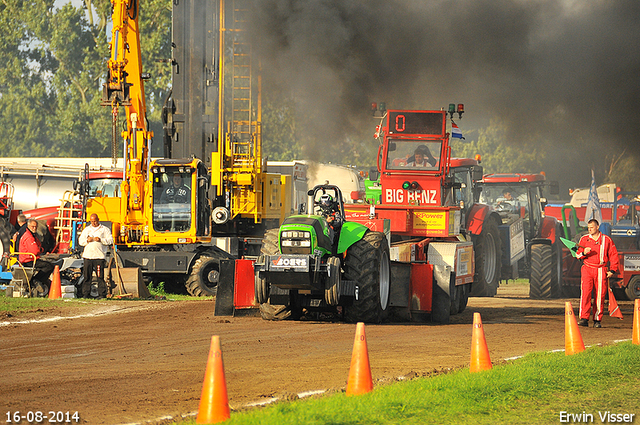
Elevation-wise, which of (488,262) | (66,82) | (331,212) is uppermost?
(66,82)

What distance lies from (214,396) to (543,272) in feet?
53.0

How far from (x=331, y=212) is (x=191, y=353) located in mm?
4103

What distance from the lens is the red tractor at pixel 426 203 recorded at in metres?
15.2

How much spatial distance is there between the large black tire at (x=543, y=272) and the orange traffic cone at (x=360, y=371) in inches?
572

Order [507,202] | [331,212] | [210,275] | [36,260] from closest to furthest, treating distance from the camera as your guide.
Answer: [331,212]
[36,260]
[210,275]
[507,202]

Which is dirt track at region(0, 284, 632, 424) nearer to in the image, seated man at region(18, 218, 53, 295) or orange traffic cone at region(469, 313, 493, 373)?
orange traffic cone at region(469, 313, 493, 373)

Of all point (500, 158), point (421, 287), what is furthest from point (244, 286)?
point (500, 158)

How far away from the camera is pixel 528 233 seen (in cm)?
2166

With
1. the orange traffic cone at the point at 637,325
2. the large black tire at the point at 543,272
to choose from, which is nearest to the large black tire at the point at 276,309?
the orange traffic cone at the point at 637,325

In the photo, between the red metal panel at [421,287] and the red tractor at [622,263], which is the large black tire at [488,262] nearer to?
the red tractor at [622,263]

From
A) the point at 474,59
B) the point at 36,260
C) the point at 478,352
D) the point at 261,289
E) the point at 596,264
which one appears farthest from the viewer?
the point at 474,59

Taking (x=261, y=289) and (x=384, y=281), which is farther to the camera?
(x=384, y=281)

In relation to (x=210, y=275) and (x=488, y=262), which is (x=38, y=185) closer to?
(x=210, y=275)

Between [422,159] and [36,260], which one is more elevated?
[422,159]
